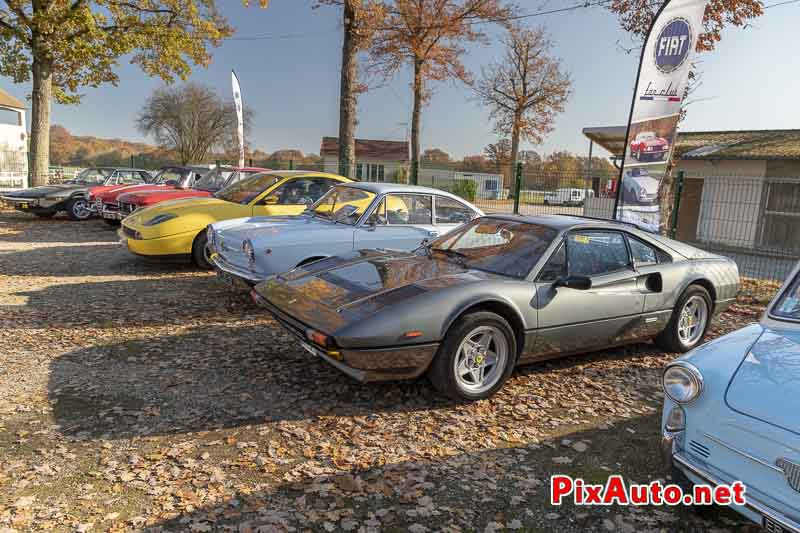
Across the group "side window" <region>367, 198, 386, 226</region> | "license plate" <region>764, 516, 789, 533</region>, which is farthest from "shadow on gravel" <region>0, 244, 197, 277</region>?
"license plate" <region>764, 516, 789, 533</region>

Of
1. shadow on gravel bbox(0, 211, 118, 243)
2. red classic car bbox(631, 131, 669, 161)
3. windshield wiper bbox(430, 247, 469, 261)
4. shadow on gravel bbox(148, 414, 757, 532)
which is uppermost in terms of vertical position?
red classic car bbox(631, 131, 669, 161)

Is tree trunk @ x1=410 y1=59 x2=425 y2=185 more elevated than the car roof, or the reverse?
tree trunk @ x1=410 y1=59 x2=425 y2=185

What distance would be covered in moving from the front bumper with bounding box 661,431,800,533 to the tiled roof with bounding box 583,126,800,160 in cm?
1396

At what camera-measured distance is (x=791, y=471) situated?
223 cm

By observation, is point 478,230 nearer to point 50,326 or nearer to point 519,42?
point 50,326

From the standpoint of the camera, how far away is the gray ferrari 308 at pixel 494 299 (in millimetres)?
3689

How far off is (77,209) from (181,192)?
5.72 m

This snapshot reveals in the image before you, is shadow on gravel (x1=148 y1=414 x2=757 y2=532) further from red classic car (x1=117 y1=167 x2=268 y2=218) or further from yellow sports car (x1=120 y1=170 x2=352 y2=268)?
red classic car (x1=117 y1=167 x2=268 y2=218)

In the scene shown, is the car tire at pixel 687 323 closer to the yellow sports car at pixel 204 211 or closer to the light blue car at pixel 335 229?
the light blue car at pixel 335 229

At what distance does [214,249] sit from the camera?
22.2 feet

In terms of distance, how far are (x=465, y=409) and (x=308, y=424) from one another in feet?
3.93

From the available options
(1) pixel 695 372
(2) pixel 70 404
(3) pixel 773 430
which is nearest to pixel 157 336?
(2) pixel 70 404

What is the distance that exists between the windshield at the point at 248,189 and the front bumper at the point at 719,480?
6.99m

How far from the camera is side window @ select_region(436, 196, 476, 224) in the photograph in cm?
714
